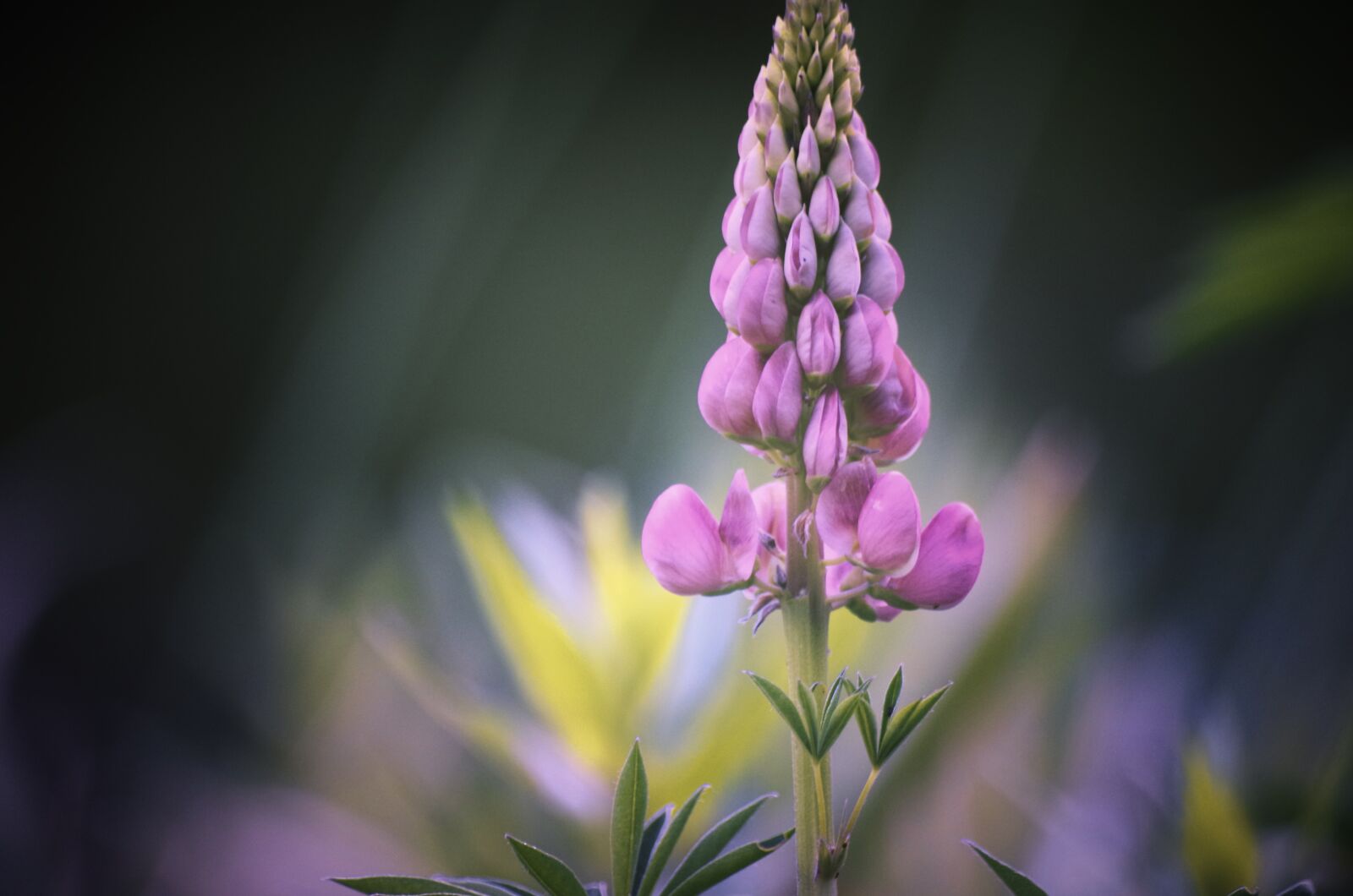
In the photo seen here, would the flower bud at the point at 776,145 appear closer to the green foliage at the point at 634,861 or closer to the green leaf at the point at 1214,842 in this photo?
the green foliage at the point at 634,861

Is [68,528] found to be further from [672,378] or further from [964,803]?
[964,803]

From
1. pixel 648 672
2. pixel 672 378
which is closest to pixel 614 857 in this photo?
pixel 648 672

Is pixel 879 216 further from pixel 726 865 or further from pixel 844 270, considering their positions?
pixel 726 865

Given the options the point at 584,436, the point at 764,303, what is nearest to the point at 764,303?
the point at 764,303

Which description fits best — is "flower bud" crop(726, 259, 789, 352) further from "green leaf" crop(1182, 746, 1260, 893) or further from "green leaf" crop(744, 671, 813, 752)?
"green leaf" crop(1182, 746, 1260, 893)

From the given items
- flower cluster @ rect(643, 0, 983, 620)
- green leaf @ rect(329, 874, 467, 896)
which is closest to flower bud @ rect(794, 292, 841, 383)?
flower cluster @ rect(643, 0, 983, 620)

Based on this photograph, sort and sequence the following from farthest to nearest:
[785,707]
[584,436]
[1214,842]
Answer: [584,436], [1214,842], [785,707]
